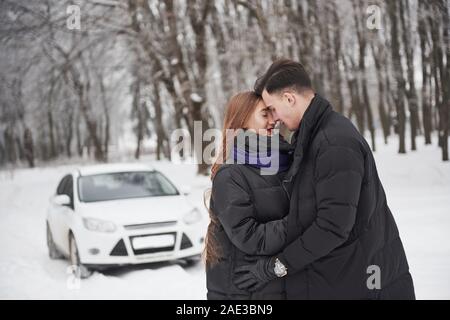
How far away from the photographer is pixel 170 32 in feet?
59.8

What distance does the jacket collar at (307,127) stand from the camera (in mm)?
2547

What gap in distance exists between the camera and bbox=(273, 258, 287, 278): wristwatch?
2.52 metres

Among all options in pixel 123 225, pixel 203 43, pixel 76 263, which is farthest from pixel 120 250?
pixel 203 43

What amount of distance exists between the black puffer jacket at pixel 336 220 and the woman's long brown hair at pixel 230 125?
0.37 m

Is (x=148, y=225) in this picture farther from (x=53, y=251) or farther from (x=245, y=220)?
(x=245, y=220)

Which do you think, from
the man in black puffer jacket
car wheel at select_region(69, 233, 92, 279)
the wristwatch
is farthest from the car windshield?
the wristwatch

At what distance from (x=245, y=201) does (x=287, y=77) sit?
0.64m

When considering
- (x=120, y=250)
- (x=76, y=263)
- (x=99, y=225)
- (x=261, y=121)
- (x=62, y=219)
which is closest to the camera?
(x=261, y=121)

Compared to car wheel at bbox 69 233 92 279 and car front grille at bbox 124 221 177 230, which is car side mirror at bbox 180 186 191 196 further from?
car wheel at bbox 69 233 92 279

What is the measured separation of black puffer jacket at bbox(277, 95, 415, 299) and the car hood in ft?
→ 17.1

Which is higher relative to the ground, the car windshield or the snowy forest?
the snowy forest

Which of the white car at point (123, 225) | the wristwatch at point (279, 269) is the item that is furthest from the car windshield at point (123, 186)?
the wristwatch at point (279, 269)

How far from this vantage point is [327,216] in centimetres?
238

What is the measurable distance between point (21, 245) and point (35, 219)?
16.4 ft
